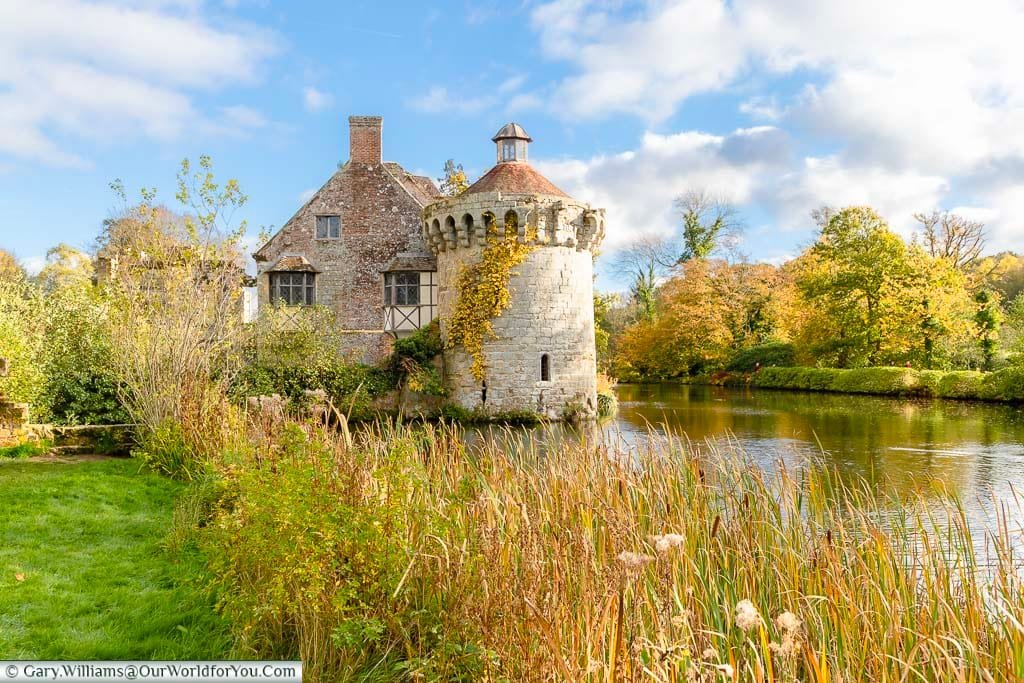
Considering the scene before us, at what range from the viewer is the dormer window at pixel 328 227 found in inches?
880

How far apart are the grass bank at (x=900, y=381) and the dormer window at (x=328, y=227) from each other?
1905 cm

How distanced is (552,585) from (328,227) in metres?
20.7

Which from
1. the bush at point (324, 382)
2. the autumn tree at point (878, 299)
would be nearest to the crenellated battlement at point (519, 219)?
the bush at point (324, 382)

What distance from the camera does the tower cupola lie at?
64.7 feet

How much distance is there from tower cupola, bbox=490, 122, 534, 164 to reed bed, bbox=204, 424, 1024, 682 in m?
16.5

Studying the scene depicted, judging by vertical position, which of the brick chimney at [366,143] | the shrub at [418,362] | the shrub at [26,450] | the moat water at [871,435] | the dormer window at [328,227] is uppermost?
the brick chimney at [366,143]

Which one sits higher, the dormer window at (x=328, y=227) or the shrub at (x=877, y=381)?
the dormer window at (x=328, y=227)

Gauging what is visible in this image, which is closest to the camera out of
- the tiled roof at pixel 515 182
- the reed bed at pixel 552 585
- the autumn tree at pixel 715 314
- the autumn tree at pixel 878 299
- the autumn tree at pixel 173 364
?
the reed bed at pixel 552 585

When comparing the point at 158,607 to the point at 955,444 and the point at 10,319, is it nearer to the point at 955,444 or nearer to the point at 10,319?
the point at 10,319

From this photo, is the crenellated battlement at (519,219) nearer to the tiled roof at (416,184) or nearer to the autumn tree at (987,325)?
the tiled roof at (416,184)

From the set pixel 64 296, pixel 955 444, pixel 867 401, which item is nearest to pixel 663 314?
pixel 867 401

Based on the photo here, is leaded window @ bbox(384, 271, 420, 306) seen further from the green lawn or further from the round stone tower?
the green lawn

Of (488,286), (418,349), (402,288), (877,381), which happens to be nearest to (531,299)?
(488,286)

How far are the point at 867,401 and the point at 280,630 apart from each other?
23.5 metres
